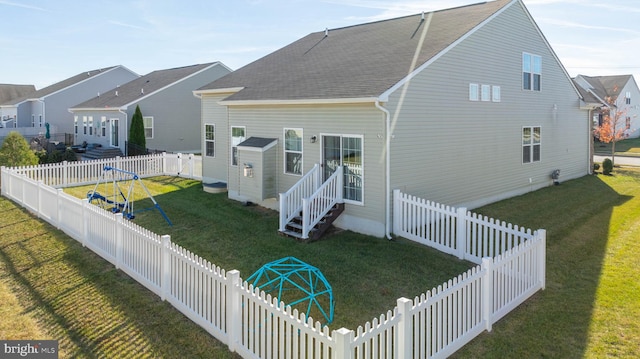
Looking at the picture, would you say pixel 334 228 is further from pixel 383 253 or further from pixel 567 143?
pixel 567 143

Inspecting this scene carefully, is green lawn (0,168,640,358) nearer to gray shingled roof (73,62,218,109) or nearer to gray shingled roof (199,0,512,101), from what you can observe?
gray shingled roof (199,0,512,101)

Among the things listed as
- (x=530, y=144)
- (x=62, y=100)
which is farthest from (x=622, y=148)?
(x=62, y=100)

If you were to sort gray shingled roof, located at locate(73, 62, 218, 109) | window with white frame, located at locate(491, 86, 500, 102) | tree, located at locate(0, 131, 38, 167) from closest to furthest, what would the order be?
window with white frame, located at locate(491, 86, 500, 102) → tree, located at locate(0, 131, 38, 167) → gray shingled roof, located at locate(73, 62, 218, 109)

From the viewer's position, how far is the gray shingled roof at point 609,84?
46.8 metres

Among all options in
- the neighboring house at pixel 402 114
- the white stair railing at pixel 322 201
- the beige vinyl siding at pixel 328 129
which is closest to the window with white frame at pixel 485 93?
the neighboring house at pixel 402 114

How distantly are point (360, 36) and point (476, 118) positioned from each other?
5352 mm

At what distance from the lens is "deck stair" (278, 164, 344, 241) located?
1088cm

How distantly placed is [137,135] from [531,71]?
853 inches

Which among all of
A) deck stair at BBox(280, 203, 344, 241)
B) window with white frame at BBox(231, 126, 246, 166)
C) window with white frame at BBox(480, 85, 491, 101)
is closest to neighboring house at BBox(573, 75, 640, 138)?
window with white frame at BBox(480, 85, 491, 101)

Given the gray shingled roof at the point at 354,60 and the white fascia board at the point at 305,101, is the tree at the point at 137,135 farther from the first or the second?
the white fascia board at the point at 305,101

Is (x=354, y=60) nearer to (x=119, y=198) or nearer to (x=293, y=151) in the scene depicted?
(x=293, y=151)

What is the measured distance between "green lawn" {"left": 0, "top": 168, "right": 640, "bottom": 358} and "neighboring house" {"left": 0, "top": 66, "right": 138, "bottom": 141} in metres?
26.7

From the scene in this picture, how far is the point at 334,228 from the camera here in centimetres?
1187

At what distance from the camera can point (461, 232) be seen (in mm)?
9500
